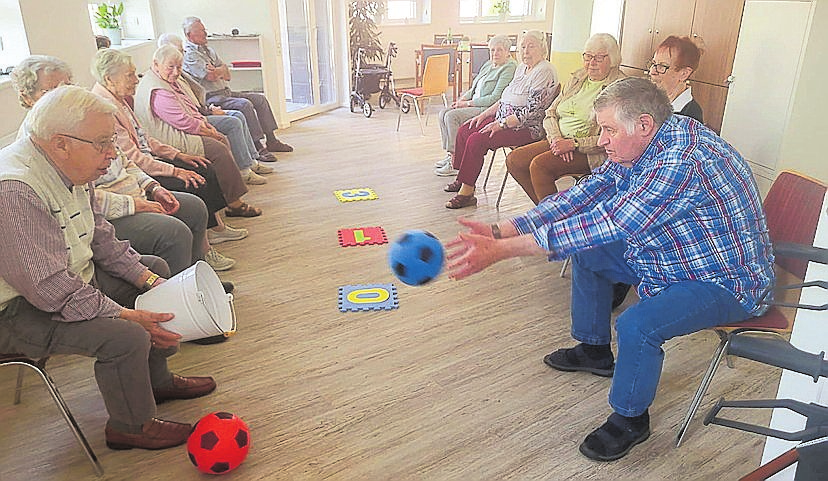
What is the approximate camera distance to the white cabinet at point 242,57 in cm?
664

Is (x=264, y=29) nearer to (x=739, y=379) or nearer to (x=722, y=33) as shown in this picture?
(x=722, y=33)

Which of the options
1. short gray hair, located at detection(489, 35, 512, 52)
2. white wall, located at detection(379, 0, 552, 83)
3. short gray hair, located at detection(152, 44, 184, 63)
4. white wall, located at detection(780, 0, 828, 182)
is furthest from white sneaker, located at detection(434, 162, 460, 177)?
white wall, located at detection(379, 0, 552, 83)

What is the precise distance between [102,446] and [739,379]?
7.97 ft

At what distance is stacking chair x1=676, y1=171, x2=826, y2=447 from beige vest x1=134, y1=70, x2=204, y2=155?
3036 millimetres

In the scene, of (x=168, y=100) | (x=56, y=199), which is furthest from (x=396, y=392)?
(x=168, y=100)

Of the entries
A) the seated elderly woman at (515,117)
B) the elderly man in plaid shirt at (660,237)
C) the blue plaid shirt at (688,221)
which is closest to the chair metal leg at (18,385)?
the elderly man in plaid shirt at (660,237)

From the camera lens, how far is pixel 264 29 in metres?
6.57

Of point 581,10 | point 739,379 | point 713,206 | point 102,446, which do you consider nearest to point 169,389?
point 102,446

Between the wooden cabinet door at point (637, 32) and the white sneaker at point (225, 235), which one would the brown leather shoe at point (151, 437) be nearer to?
the white sneaker at point (225, 235)

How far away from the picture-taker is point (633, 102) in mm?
1998

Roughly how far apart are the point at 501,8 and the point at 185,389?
957 cm

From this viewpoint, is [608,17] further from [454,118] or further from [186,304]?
[186,304]

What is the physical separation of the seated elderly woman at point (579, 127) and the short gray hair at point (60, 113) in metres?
2.57

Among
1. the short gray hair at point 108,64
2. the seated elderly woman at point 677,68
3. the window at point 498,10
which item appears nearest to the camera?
the short gray hair at point 108,64
